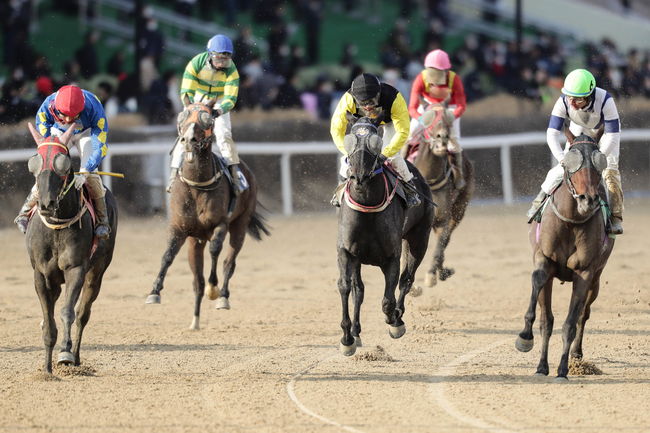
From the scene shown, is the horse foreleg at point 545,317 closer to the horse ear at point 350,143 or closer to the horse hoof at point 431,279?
the horse ear at point 350,143

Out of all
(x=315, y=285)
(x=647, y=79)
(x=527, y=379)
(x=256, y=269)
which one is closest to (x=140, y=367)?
(x=527, y=379)

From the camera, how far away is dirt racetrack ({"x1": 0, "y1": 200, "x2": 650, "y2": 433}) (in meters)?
7.82

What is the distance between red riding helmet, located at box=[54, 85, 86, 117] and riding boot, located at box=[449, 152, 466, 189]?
5.08 metres

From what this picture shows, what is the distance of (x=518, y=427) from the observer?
295 inches

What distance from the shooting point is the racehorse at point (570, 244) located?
8.61 meters

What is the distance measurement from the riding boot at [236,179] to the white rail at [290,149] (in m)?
5.08

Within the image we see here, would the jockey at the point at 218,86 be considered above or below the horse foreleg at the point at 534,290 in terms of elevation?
above

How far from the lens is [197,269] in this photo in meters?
11.6

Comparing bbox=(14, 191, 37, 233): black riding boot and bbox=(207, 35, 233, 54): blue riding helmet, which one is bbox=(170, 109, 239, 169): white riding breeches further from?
bbox=(14, 191, 37, 233): black riding boot

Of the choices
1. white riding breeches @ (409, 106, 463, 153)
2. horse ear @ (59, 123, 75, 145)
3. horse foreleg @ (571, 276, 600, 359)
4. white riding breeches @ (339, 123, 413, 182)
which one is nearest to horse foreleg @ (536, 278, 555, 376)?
horse foreleg @ (571, 276, 600, 359)

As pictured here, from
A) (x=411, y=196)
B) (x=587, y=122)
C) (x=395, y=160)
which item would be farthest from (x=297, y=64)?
(x=587, y=122)

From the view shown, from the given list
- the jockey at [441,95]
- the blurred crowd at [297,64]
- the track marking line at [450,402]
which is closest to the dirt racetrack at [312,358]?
the track marking line at [450,402]

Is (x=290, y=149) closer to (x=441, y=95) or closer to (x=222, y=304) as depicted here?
(x=441, y=95)

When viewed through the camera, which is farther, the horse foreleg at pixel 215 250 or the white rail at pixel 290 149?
the white rail at pixel 290 149
